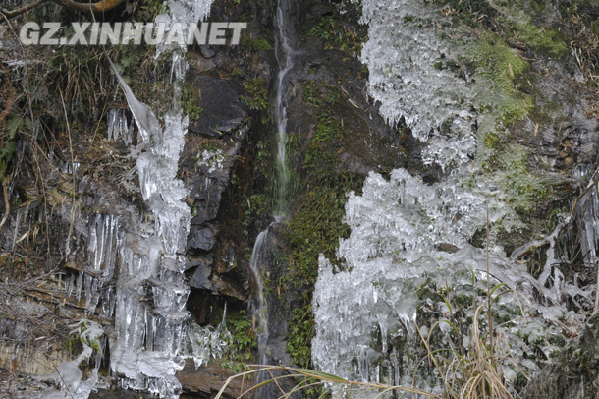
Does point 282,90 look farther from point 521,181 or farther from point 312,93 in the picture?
point 521,181

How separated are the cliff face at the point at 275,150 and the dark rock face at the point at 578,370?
2.84 meters

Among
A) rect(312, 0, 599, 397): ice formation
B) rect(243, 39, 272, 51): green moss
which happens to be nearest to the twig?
rect(243, 39, 272, 51): green moss

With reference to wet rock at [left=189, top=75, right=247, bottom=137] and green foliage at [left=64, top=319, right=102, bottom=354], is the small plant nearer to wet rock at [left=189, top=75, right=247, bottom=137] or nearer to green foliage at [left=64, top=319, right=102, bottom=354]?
wet rock at [left=189, top=75, right=247, bottom=137]

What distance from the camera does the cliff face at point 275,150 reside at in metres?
4.45

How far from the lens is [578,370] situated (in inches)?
50.6

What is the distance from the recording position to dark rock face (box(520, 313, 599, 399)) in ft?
4.02

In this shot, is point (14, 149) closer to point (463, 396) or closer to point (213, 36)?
point (213, 36)

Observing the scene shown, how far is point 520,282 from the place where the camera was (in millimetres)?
3604

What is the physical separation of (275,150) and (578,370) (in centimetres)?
432

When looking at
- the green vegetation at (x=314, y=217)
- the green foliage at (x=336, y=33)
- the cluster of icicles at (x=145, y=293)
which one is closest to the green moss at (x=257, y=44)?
the green foliage at (x=336, y=33)

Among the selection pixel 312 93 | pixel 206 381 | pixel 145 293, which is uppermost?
pixel 312 93

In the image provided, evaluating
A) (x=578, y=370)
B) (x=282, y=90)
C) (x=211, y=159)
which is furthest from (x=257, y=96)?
(x=578, y=370)

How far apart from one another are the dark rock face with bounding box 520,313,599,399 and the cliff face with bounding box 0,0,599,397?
112 inches

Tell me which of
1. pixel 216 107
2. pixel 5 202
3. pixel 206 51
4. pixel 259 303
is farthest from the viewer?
pixel 206 51
